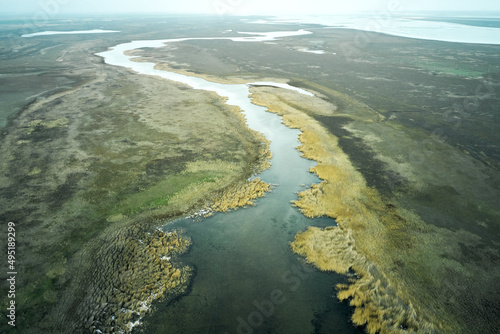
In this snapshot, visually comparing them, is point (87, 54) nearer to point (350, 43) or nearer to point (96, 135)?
point (96, 135)

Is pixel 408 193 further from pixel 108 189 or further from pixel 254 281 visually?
pixel 108 189

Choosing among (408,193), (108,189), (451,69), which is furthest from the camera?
(451,69)

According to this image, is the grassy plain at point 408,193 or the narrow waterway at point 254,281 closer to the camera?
the narrow waterway at point 254,281

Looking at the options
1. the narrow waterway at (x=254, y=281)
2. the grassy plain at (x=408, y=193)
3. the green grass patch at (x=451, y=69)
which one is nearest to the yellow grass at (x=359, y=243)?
the grassy plain at (x=408, y=193)

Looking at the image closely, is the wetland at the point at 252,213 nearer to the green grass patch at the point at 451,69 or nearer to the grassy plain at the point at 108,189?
the grassy plain at the point at 108,189

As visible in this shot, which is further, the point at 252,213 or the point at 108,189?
the point at 108,189

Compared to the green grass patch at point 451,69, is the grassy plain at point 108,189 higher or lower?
higher

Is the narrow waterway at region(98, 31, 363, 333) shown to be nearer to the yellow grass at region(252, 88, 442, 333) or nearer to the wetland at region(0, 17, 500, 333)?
the wetland at region(0, 17, 500, 333)

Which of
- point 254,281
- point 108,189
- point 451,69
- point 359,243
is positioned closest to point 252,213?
point 254,281
